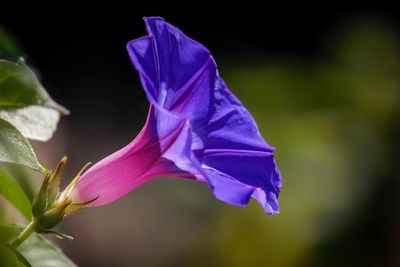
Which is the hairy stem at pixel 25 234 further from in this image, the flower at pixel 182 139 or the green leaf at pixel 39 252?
the flower at pixel 182 139

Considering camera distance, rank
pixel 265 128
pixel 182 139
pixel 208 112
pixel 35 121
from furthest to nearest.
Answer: pixel 265 128 < pixel 208 112 < pixel 35 121 < pixel 182 139

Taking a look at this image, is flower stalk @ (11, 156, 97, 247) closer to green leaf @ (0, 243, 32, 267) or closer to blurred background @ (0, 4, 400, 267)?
green leaf @ (0, 243, 32, 267)

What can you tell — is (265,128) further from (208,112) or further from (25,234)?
(25,234)

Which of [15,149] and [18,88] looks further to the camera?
[18,88]

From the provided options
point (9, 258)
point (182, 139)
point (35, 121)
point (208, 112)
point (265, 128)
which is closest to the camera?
point (9, 258)

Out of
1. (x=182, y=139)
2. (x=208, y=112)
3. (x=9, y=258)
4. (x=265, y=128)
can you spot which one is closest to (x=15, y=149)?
(x=9, y=258)

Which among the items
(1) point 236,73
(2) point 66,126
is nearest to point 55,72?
(2) point 66,126

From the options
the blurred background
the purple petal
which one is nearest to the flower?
the purple petal
